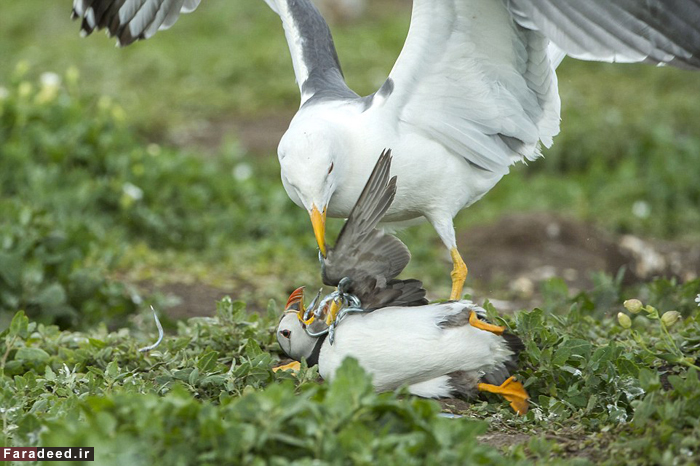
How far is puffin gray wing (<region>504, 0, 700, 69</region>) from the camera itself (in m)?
3.33

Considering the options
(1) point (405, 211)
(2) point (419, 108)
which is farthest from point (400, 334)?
(2) point (419, 108)

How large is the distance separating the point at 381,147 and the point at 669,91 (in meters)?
8.30

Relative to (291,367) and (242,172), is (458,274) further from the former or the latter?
(242,172)

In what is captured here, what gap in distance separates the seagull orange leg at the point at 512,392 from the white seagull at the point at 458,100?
58 centimetres

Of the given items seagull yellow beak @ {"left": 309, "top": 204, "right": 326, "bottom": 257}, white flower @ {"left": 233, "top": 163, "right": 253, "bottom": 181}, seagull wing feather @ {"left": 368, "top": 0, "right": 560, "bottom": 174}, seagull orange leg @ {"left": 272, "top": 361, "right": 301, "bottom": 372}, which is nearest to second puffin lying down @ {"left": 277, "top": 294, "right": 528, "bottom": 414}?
seagull orange leg @ {"left": 272, "top": 361, "right": 301, "bottom": 372}

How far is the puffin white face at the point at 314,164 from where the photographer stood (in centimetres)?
360

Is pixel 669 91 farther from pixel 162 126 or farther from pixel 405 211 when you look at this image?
pixel 405 211

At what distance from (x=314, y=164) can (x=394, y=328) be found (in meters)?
0.70

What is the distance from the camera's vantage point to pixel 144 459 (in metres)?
2.49

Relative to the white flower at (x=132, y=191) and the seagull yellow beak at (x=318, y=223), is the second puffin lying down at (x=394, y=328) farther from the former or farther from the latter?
the white flower at (x=132, y=191)

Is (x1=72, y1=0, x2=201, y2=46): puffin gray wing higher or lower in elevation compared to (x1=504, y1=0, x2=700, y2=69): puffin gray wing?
lower

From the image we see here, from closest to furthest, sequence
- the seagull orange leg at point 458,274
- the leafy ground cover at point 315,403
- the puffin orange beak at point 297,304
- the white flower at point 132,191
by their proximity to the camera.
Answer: the leafy ground cover at point 315,403, the puffin orange beak at point 297,304, the seagull orange leg at point 458,274, the white flower at point 132,191

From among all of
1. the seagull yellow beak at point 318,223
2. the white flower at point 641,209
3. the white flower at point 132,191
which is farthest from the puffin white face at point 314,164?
the white flower at point 641,209

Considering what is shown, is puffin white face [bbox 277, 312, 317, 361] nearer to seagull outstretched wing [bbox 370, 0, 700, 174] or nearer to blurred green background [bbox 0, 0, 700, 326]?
seagull outstretched wing [bbox 370, 0, 700, 174]
